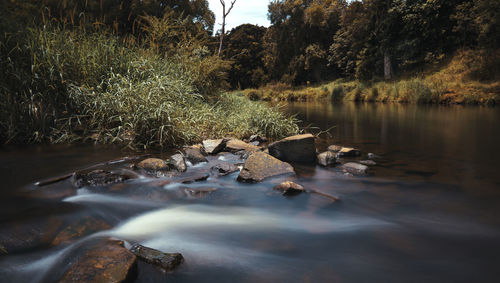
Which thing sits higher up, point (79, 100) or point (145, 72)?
point (145, 72)

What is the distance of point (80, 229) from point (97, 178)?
88 cm

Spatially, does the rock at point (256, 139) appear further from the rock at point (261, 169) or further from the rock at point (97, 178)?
the rock at point (97, 178)

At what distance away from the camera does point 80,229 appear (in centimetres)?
166

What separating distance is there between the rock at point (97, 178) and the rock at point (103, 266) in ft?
3.77

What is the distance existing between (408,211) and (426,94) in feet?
42.8

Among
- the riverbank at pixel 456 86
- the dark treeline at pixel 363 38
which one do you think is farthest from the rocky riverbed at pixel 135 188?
the riverbank at pixel 456 86

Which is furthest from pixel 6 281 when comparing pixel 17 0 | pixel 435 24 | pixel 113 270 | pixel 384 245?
pixel 435 24

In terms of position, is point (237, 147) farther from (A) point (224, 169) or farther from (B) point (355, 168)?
(B) point (355, 168)

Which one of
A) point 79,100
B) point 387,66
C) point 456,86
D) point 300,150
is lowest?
point 300,150

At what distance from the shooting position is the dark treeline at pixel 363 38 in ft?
52.4

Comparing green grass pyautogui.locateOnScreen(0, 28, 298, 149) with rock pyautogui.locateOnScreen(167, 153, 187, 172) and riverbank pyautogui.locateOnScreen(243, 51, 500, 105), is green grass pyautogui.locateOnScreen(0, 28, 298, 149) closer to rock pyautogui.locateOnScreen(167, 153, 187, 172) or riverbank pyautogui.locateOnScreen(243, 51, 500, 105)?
rock pyautogui.locateOnScreen(167, 153, 187, 172)

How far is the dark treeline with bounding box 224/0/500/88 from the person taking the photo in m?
16.0

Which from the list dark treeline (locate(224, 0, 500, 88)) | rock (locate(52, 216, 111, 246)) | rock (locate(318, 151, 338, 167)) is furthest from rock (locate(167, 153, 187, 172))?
dark treeline (locate(224, 0, 500, 88))

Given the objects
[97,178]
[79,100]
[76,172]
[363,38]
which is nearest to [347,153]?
[97,178]
